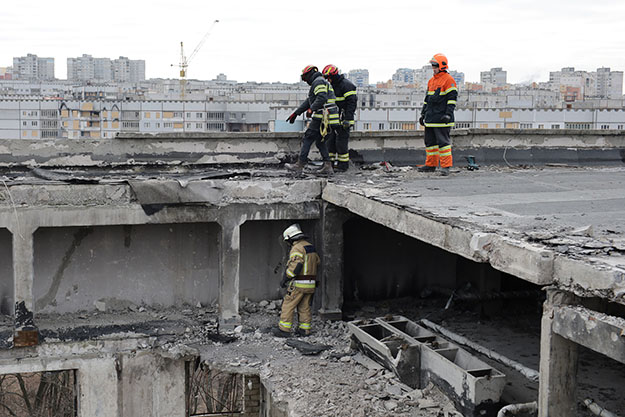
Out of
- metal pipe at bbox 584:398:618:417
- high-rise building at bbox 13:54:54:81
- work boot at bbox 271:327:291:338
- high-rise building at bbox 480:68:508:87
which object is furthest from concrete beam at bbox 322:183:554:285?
high-rise building at bbox 13:54:54:81

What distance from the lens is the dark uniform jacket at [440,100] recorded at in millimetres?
11141

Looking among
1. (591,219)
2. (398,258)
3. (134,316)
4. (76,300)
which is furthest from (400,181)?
(76,300)

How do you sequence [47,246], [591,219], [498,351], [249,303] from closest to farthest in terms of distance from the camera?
[591,219] < [498,351] < [47,246] < [249,303]

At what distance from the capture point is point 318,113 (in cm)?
1158

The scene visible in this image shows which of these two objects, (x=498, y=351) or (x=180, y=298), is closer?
(x=498, y=351)

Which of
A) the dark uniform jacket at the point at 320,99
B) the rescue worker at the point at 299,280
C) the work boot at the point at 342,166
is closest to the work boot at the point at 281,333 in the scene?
the rescue worker at the point at 299,280

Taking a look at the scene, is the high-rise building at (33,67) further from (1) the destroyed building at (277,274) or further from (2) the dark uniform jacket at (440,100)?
(2) the dark uniform jacket at (440,100)

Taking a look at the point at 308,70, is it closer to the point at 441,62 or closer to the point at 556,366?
the point at 441,62

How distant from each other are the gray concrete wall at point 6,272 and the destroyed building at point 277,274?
0.03 meters

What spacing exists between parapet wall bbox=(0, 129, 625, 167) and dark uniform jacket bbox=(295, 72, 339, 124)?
1310 millimetres

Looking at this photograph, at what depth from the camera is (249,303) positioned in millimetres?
11219

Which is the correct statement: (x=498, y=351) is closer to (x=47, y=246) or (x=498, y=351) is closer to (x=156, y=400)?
(x=156, y=400)

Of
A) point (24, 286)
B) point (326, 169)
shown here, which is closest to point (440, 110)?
point (326, 169)

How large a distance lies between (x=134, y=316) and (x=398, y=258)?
4133mm
